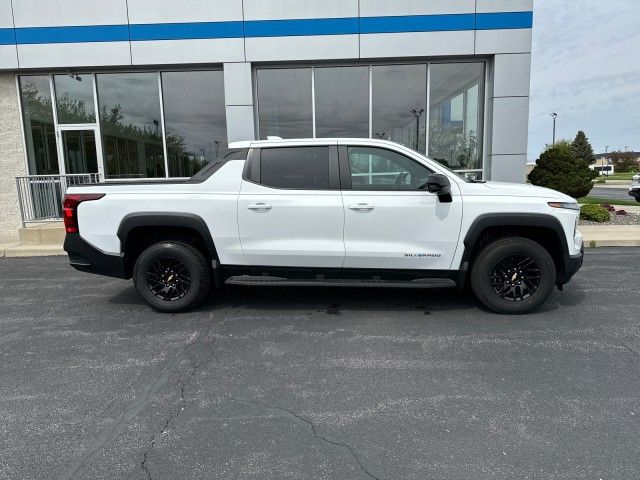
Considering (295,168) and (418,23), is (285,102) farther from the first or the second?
(295,168)

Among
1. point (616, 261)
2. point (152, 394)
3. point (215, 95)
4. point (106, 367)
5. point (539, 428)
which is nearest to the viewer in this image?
point (539, 428)

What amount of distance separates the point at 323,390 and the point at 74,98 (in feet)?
36.2

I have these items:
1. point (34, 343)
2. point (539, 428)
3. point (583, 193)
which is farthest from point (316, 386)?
point (583, 193)

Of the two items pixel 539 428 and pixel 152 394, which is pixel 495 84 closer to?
pixel 539 428

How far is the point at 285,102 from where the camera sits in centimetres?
1095

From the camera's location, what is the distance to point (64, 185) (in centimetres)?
1016

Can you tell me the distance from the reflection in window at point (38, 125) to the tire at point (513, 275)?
1089 centimetres

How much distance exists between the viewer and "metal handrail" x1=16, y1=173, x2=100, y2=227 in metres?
9.91

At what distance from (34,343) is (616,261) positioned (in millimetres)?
8364

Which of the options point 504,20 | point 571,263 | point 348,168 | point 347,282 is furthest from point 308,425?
point 504,20

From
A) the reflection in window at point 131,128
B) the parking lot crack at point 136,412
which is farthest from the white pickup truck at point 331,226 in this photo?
the reflection in window at point 131,128

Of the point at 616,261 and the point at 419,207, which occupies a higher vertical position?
the point at 419,207

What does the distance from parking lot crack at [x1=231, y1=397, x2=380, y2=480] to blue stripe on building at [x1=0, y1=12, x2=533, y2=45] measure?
9.20 m

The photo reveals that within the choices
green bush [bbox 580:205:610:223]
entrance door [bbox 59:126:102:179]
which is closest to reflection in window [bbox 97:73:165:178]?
entrance door [bbox 59:126:102:179]
